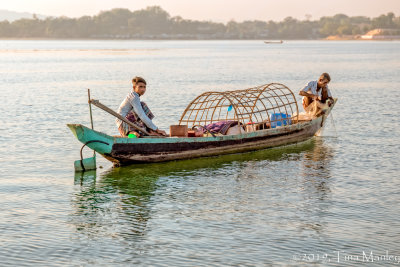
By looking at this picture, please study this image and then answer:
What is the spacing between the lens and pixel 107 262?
8.75 metres

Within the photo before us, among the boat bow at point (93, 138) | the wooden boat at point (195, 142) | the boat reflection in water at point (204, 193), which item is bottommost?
the boat reflection in water at point (204, 193)

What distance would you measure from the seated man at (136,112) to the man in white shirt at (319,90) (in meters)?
5.59

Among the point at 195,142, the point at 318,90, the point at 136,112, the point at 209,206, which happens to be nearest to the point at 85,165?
the point at 136,112

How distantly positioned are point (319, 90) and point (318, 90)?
0.04m

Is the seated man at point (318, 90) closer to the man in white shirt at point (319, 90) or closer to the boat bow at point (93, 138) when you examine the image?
the man in white shirt at point (319, 90)

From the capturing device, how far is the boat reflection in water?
1054cm

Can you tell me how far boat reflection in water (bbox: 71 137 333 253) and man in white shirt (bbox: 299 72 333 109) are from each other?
7.84 feet

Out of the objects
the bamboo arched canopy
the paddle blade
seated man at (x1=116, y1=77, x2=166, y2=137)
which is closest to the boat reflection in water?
the paddle blade

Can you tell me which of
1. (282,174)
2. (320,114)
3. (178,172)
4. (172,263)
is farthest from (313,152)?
(172,263)

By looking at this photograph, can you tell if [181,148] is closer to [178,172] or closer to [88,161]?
[178,172]

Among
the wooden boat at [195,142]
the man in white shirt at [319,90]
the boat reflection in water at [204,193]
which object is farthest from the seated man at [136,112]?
the man in white shirt at [319,90]

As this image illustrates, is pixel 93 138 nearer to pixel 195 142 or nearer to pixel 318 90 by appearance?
pixel 195 142

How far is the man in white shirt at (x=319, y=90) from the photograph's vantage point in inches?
707

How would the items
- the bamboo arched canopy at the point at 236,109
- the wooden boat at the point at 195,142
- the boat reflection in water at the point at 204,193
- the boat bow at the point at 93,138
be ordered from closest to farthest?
the boat reflection in water at the point at 204,193
the boat bow at the point at 93,138
the wooden boat at the point at 195,142
the bamboo arched canopy at the point at 236,109
